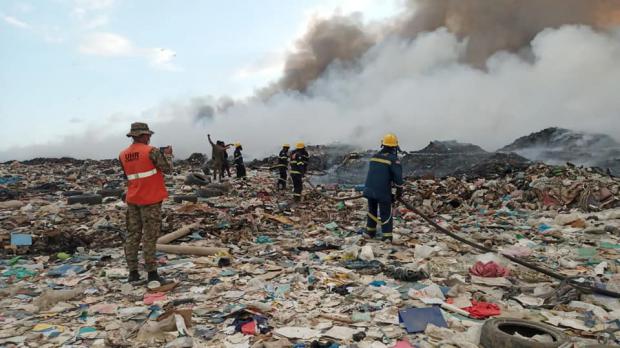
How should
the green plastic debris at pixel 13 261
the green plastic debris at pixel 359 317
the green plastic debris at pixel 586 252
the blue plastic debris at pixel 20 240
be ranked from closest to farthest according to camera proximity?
the green plastic debris at pixel 359 317 < the green plastic debris at pixel 586 252 < the green plastic debris at pixel 13 261 < the blue plastic debris at pixel 20 240

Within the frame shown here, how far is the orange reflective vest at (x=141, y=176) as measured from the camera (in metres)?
4.36

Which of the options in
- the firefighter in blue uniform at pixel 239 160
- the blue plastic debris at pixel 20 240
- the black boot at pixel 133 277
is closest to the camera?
the black boot at pixel 133 277

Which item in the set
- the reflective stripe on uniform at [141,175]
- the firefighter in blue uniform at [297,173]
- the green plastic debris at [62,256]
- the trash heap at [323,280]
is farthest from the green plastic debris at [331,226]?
the green plastic debris at [62,256]

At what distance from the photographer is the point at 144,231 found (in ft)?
14.6

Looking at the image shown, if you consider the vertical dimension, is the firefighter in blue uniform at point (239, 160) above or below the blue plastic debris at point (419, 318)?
above

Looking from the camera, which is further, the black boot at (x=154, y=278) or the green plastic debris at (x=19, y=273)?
the green plastic debris at (x=19, y=273)

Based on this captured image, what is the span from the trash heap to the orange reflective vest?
36.1 inches

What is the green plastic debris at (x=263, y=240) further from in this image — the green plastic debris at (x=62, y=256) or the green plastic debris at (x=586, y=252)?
the green plastic debris at (x=586, y=252)

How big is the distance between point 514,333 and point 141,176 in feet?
12.1

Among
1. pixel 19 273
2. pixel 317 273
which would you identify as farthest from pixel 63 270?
pixel 317 273

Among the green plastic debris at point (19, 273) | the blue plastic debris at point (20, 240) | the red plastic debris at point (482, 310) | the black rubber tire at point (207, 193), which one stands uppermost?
the black rubber tire at point (207, 193)

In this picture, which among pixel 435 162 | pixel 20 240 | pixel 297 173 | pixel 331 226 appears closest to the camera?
pixel 20 240

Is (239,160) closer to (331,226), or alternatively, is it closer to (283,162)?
(283,162)

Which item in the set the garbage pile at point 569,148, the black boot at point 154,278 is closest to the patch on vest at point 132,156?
the black boot at point 154,278
